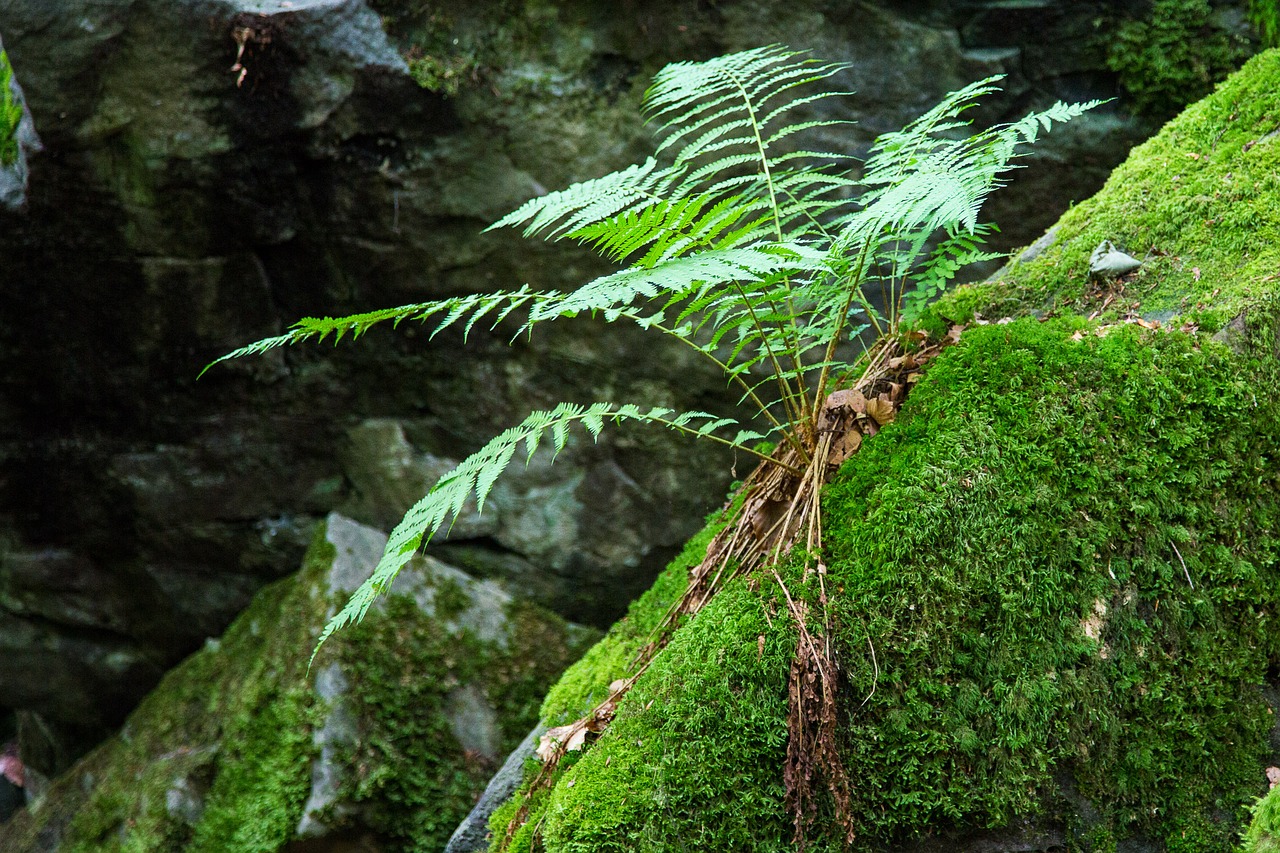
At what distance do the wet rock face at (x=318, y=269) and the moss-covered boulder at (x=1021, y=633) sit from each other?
8.86 ft

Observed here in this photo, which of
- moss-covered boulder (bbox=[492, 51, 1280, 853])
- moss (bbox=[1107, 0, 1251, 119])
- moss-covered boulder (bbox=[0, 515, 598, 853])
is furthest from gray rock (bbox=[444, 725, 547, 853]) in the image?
moss (bbox=[1107, 0, 1251, 119])

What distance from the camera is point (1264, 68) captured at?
2926mm

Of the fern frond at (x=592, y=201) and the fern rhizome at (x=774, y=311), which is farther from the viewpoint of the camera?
the fern frond at (x=592, y=201)

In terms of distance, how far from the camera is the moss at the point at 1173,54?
4.39m

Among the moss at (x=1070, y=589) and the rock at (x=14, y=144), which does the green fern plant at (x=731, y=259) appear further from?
the rock at (x=14, y=144)

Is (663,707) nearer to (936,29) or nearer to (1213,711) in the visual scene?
(1213,711)

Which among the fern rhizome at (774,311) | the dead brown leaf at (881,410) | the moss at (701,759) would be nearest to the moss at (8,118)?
the fern rhizome at (774,311)

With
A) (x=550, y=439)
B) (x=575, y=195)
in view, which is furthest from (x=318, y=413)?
(x=575, y=195)

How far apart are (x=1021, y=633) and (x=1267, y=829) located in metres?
0.56

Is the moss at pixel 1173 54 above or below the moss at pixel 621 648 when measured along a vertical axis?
above

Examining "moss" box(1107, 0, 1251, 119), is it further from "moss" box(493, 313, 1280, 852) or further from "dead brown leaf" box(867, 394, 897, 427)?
"dead brown leaf" box(867, 394, 897, 427)

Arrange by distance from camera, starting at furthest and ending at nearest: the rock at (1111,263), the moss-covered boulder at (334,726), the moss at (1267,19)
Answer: the moss at (1267,19) < the moss-covered boulder at (334,726) < the rock at (1111,263)

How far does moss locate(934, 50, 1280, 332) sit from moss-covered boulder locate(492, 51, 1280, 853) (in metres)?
0.10

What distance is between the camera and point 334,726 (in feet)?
12.9
